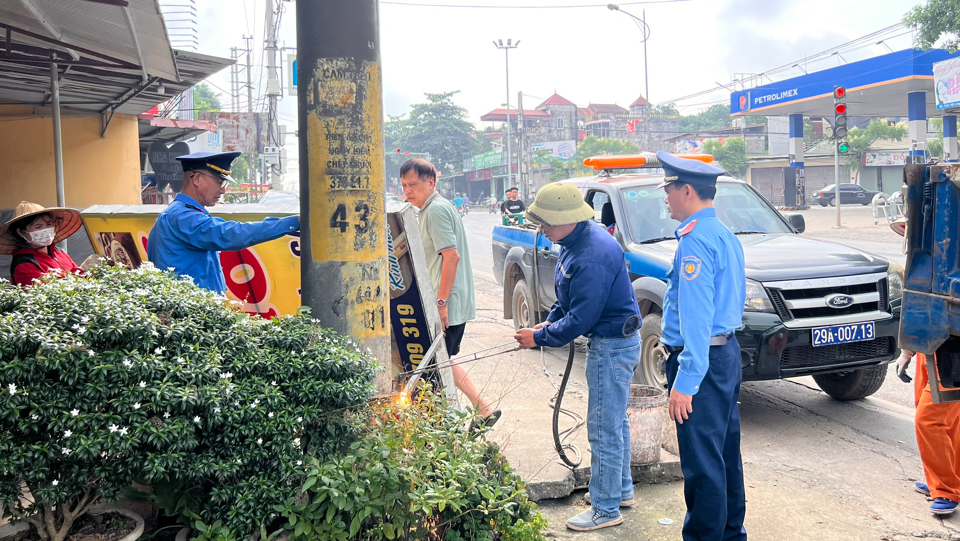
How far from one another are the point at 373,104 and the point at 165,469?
1.69m

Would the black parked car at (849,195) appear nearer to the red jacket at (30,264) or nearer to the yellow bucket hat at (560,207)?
the yellow bucket hat at (560,207)

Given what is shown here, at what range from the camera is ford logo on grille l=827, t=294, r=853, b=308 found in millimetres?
5613

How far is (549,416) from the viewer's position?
19.2 ft

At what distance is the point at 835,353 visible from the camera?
18.3 ft

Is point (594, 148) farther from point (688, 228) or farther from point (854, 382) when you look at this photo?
point (688, 228)

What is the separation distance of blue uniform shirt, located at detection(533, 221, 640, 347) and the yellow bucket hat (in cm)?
8

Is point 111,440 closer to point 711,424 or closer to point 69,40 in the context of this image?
point 711,424

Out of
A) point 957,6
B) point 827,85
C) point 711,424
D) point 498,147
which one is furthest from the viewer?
point 498,147

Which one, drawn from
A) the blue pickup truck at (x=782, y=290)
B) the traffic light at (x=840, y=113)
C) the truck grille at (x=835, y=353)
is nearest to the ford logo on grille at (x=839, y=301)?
the blue pickup truck at (x=782, y=290)

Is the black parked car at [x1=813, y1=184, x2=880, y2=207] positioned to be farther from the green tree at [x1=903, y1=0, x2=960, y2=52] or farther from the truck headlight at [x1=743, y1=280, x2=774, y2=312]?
the truck headlight at [x1=743, y1=280, x2=774, y2=312]

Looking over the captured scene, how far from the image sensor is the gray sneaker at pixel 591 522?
3.97 metres

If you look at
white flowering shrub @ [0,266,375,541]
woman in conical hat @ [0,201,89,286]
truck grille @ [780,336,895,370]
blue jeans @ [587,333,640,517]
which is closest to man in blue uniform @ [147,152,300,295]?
white flowering shrub @ [0,266,375,541]

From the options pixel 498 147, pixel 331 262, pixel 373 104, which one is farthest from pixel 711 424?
pixel 498 147

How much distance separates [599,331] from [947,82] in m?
28.8
